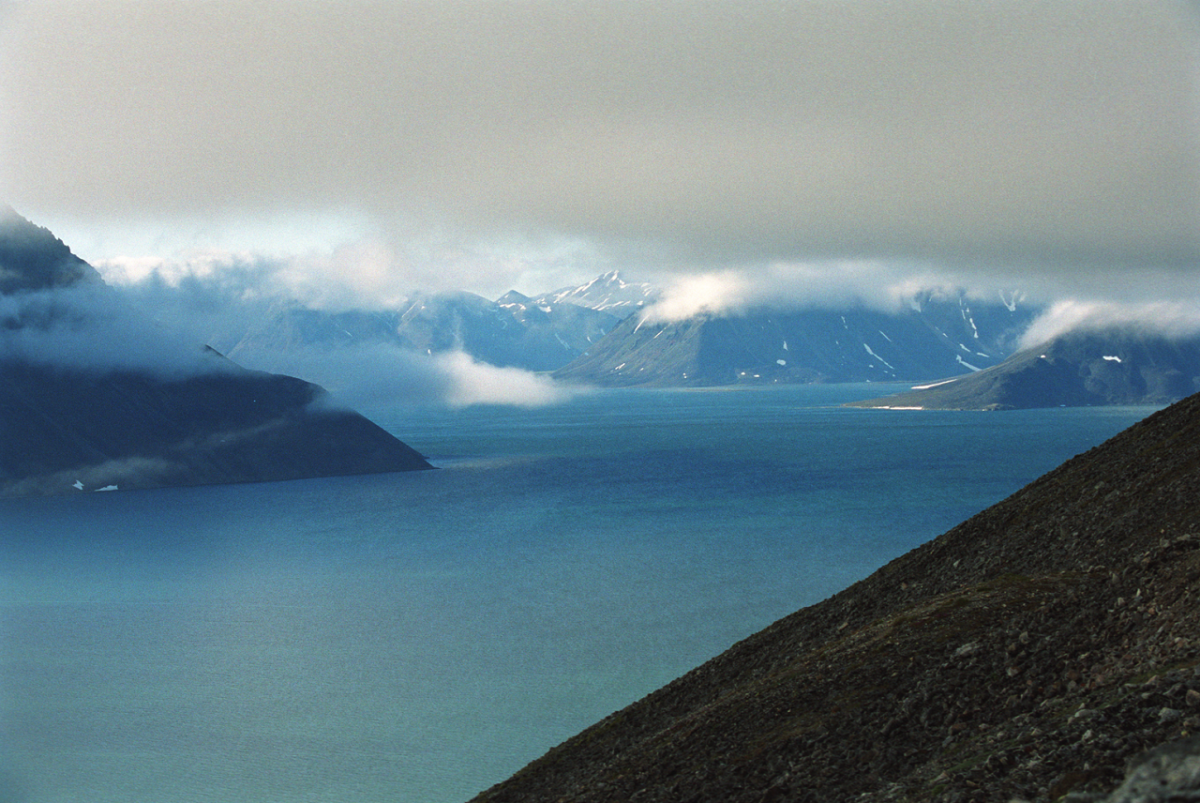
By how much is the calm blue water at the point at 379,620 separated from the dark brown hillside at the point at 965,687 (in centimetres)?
1833

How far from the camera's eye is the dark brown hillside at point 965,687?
42.5 feet

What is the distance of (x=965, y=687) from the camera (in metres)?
18.9

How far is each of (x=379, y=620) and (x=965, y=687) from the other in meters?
63.7

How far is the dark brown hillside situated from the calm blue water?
18.3 meters

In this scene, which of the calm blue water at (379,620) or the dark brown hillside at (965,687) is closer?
the dark brown hillside at (965,687)

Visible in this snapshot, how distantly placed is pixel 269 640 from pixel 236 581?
2861 centimetres

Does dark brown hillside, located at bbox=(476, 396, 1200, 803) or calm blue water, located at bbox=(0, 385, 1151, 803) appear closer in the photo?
dark brown hillside, located at bbox=(476, 396, 1200, 803)

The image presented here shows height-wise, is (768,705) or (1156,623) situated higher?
(1156,623)

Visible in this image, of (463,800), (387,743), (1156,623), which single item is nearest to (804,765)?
(1156,623)

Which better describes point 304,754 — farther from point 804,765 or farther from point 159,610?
point 159,610

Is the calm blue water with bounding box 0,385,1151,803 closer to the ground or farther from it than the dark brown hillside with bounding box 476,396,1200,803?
closer to the ground

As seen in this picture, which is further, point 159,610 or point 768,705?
point 159,610

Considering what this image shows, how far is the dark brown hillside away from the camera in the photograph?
1295cm

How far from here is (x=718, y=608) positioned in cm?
7406
